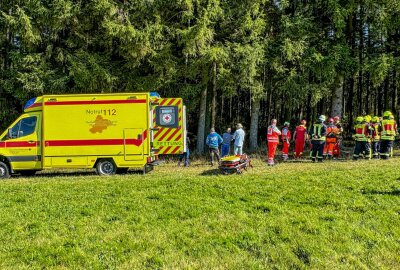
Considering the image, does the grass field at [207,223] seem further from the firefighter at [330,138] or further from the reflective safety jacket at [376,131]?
the firefighter at [330,138]

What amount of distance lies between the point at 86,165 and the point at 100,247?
7317mm

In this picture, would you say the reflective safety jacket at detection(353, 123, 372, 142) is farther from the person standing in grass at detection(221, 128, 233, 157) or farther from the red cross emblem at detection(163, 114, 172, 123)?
the red cross emblem at detection(163, 114, 172, 123)

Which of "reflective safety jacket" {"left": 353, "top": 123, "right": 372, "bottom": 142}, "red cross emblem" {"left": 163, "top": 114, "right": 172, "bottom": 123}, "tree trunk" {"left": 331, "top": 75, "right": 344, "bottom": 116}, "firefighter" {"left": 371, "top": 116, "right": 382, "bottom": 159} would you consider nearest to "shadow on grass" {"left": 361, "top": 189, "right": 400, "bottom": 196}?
"reflective safety jacket" {"left": 353, "top": 123, "right": 372, "bottom": 142}

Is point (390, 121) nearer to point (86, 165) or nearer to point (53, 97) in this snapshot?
point (86, 165)

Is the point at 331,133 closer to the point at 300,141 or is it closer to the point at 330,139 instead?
the point at 330,139

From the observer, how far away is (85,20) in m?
19.9

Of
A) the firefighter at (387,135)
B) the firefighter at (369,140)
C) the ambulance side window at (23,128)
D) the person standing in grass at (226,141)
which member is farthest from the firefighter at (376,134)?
the ambulance side window at (23,128)

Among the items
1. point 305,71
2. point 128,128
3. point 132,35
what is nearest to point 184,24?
point 132,35

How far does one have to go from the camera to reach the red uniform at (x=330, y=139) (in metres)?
18.0

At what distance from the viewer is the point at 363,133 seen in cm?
1688

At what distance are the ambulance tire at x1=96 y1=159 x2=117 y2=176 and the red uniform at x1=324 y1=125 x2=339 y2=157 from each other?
9245 millimetres

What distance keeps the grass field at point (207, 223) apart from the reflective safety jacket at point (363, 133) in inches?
229

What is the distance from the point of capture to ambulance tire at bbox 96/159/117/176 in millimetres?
14352

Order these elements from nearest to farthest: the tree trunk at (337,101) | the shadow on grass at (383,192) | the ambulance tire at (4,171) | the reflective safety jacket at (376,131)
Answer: the shadow on grass at (383,192), the ambulance tire at (4,171), the reflective safety jacket at (376,131), the tree trunk at (337,101)
